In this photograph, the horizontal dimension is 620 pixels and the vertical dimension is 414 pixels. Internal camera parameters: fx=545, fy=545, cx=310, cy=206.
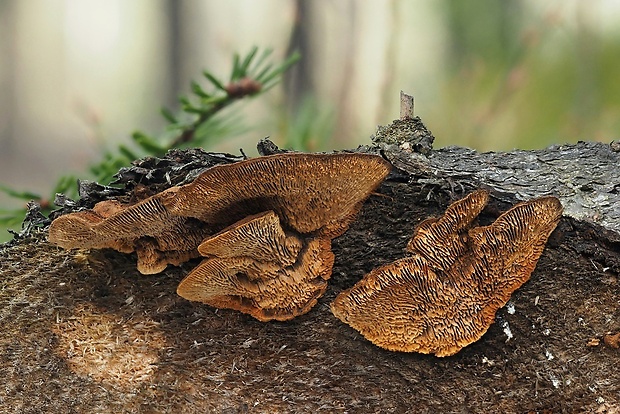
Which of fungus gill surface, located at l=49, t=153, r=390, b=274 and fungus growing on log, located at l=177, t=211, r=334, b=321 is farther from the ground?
fungus gill surface, located at l=49, t=153, r=390, b=274

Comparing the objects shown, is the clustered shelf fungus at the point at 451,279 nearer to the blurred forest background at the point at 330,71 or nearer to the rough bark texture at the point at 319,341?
the rough bark texture at the point at 319,341

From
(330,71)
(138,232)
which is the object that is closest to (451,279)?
(138,232)

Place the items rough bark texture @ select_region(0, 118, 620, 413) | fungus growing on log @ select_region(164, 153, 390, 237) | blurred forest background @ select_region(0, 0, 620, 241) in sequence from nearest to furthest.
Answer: fungus growing on log @ select_region(164, 153, 390, 237) → rough bark texture @ select_region(0, 118, 620, 413) → blurred forest background @ select_region(0, 0, 620, 241)

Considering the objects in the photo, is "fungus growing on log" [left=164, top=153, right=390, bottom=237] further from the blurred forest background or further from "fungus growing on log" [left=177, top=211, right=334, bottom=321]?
the blurred forest background

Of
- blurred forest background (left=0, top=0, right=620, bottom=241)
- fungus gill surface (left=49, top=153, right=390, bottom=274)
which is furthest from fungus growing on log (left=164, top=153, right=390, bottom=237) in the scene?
blurred forest background (left=0, top=0, right=620, bottom=241)

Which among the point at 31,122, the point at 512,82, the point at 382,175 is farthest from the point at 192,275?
the point at 31,122

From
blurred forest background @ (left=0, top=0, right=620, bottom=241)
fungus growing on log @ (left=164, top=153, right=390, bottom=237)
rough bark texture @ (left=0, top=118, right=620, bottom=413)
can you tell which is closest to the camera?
fungus growing on log @ (left=164, top=153, right=390, bottom=237)
